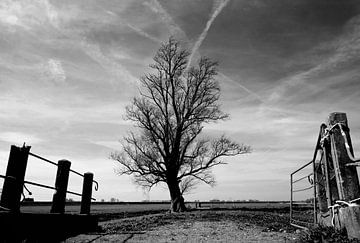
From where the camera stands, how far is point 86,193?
877cm

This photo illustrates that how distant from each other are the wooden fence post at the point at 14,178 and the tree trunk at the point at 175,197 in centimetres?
1905

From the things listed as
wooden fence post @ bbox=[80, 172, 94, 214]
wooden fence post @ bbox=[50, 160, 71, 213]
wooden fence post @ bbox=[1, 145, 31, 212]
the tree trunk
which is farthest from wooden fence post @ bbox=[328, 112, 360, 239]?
the tree trunk

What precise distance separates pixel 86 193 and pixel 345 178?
21.9 feet

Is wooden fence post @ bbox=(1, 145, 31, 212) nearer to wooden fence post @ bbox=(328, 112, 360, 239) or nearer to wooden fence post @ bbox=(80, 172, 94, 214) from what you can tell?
wooden fence post @ bbox=(80, 172, 94, 214)

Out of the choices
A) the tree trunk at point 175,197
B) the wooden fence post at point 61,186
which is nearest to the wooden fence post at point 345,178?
the wooden fence post at point 61,186

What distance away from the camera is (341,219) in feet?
15.6

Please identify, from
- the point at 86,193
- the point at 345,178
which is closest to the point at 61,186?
the point at 86,193

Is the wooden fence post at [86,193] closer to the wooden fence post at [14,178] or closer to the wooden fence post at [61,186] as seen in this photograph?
the wooden fence post at [61,186]

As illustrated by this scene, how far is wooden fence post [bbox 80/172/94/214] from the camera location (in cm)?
862

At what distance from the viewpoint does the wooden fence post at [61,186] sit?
22.9 ft

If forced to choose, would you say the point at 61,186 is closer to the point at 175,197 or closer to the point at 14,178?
the point at 14,178

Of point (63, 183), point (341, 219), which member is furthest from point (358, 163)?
point (63, 183)

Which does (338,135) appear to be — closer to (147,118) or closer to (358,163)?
(358,163)

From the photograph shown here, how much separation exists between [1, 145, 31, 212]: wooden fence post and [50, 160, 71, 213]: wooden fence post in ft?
5.57
